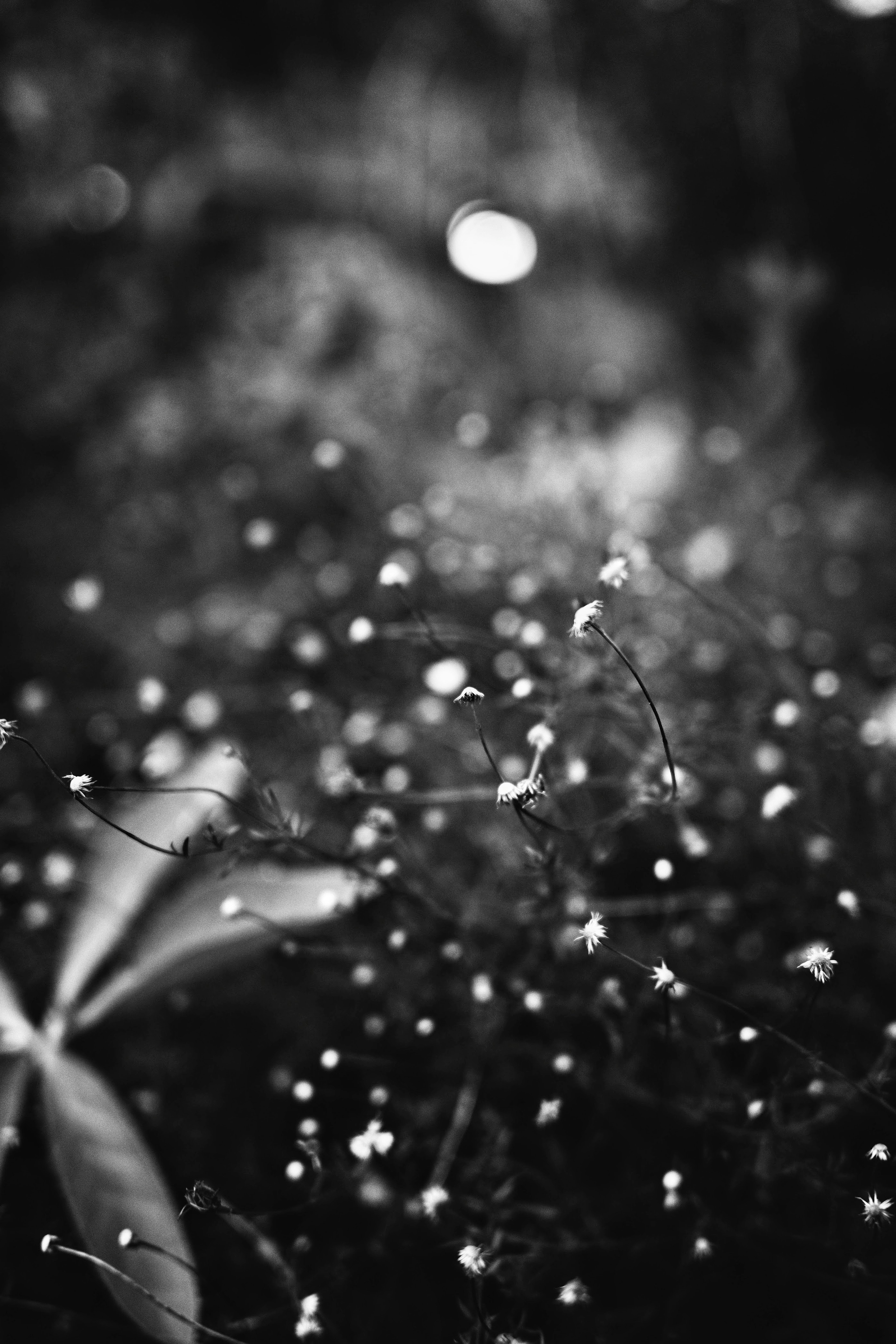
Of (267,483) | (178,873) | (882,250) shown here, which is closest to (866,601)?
(882,250)

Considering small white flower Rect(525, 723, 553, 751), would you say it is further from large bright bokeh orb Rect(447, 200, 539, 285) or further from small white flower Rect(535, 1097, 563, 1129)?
large bright bokeh orb Rect(447, 200, 539, 285)

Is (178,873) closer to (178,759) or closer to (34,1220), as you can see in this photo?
(178,759)

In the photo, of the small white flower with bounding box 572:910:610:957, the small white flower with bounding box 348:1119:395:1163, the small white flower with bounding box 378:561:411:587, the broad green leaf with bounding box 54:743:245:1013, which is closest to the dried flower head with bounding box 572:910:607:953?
the small white flower with bounding box 572:910:610:957

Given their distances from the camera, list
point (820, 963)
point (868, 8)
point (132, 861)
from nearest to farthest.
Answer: point (820, 963)
point (132, 861)
point (868, 8)

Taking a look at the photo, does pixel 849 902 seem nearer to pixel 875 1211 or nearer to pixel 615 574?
pixel 875 1211

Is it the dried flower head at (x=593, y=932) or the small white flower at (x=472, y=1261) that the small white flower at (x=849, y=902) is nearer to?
the dried flower head at (x=593, y=932)

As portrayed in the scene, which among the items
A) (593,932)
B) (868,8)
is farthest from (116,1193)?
(868,8)

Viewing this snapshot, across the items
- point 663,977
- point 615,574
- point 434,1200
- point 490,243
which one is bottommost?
point 434,1200
